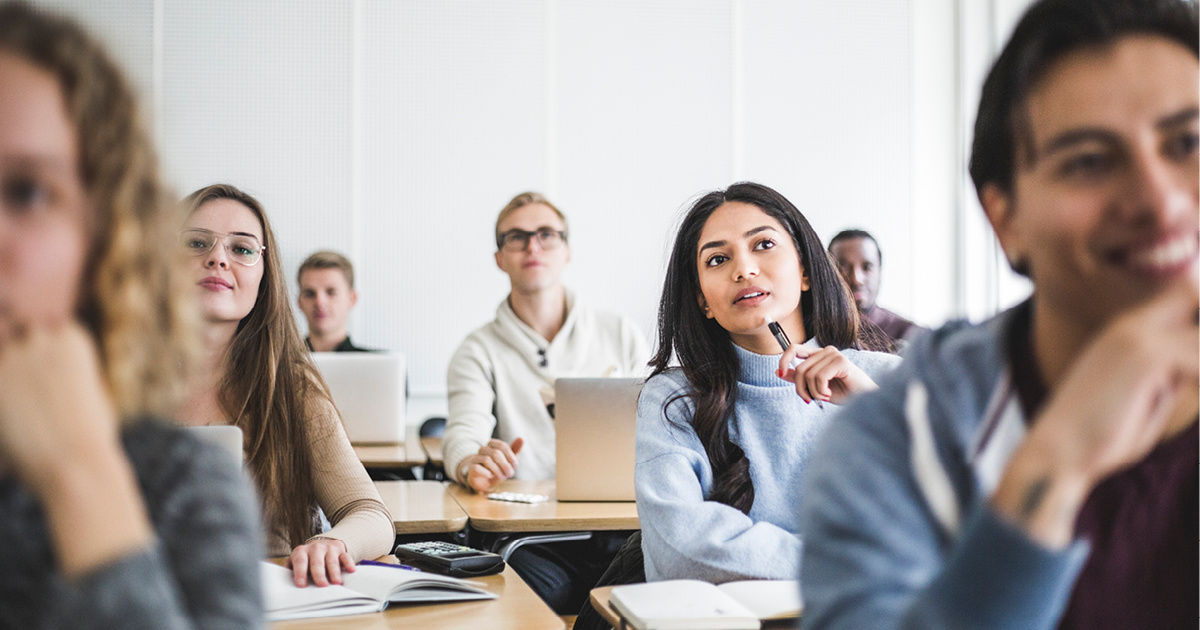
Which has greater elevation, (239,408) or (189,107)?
(189,107)

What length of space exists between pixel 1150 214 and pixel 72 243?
0.72 m

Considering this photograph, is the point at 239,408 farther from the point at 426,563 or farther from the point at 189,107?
the point at 189,107

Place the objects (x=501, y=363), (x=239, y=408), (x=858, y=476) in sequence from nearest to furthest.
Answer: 1. (x=858, y=476)
2. (x=239, y=408)
3. (x=501, y=363)

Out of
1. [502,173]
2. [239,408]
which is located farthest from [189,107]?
[239,408]

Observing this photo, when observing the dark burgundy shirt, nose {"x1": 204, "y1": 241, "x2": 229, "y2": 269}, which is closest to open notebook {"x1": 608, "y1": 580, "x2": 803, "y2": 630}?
the dark burgundy shirt

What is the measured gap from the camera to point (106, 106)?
2.08 ft

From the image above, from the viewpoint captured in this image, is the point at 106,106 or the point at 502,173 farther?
the point at 502,173

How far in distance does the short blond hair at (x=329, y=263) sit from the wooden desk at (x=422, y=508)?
2219 millimetres

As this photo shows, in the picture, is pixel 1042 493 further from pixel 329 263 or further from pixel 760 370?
pixel 329 263

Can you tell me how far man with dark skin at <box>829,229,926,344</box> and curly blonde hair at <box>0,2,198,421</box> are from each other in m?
3.82

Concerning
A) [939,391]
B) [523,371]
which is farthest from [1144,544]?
[523,371]

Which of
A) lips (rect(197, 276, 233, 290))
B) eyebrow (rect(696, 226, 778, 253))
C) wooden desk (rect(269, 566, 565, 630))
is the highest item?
eyebrow (rect(696, 226, 778, 253))

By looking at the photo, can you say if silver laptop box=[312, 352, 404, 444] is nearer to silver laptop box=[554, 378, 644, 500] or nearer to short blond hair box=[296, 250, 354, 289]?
silver laptop box=[554, 378, 644, 500]

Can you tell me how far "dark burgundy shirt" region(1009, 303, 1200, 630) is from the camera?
0.79 m
